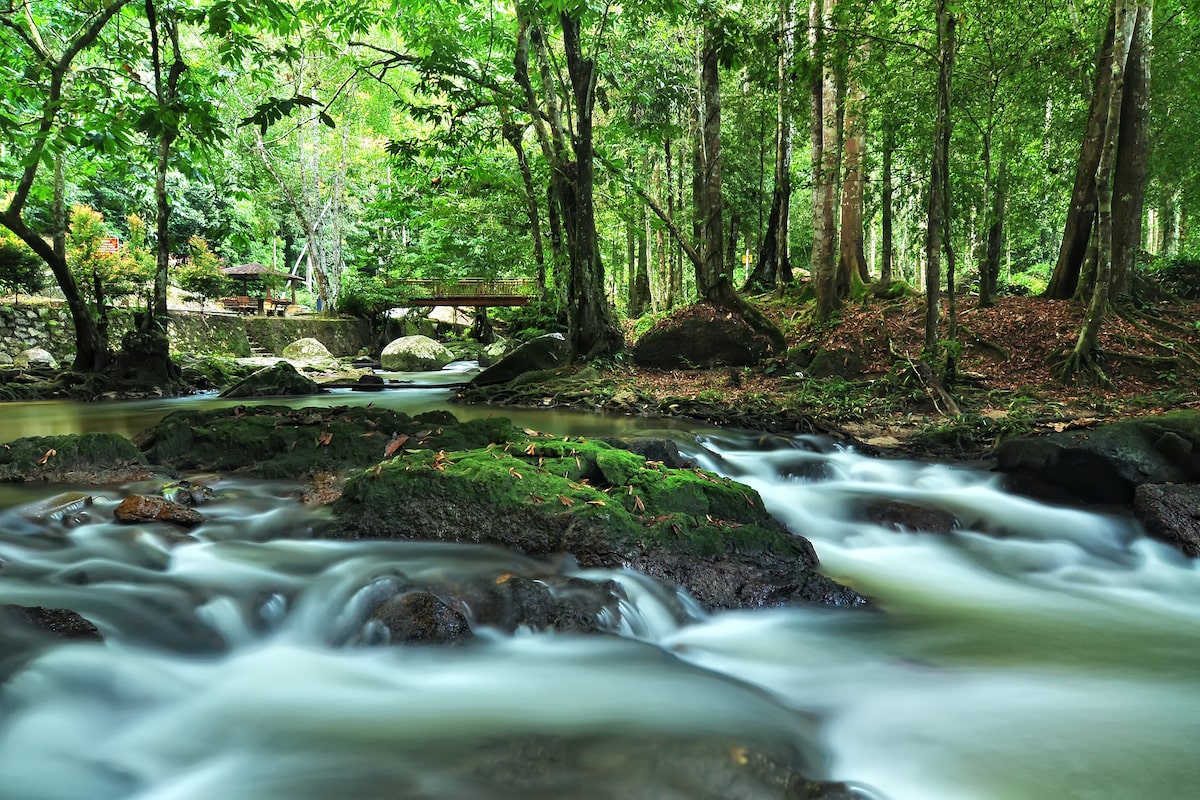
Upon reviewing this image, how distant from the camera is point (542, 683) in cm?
304

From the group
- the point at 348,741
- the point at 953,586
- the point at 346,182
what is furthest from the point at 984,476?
the point at 346,182

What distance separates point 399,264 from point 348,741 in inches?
1376

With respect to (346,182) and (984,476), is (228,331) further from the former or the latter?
(984,476)

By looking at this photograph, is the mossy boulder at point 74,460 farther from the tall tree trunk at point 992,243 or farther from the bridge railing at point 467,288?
the bridge railing at point 467,288

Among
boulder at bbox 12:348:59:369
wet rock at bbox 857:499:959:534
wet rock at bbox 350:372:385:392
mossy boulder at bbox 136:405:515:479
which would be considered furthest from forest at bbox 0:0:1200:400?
wet rock at bbox 857:499:959:534

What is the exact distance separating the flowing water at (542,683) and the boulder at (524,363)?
27.2 feet

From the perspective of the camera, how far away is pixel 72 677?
2.71 meters

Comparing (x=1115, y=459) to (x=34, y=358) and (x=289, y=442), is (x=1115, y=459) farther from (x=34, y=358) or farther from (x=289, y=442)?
(x=34, y=358)

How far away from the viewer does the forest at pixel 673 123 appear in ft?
27.8

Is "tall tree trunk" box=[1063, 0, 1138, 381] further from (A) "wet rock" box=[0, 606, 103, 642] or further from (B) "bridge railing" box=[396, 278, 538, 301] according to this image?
(B) "bridge railing" box=[396, 278, 538, 301]

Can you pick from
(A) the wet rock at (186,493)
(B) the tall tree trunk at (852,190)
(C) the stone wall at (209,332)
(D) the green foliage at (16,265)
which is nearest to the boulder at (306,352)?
(C) the stone wall at (209,332)

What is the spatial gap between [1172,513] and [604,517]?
422cm

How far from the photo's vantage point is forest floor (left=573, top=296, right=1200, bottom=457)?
7.77 meters

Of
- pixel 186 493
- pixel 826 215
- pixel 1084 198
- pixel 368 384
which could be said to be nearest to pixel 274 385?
pixel 368 384
